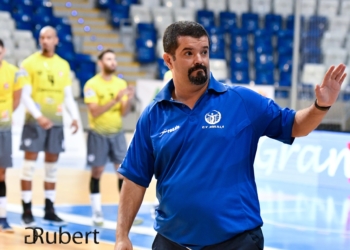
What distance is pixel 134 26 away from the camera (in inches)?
751

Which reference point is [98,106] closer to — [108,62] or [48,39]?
[108,62]

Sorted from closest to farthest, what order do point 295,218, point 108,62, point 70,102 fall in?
1. point 108,62
2. point 70,102
3. point 295,218

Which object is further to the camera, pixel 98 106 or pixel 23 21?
pixel 23 21

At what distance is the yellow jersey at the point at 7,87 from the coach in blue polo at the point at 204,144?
456 centimetres

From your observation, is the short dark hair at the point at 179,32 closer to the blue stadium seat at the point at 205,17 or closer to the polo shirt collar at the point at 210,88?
the polo shirt collar at the point at 210,88

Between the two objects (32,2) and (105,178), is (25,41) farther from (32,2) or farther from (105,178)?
(105,178)

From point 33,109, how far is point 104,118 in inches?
34.2

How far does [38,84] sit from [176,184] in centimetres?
512

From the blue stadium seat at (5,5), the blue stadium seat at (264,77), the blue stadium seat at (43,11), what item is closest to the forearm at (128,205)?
the blue stadium seat at (5,5)

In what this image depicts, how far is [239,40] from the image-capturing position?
1902 cm

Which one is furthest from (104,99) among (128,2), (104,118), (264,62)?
(128,2)

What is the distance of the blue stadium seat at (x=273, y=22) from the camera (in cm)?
1941

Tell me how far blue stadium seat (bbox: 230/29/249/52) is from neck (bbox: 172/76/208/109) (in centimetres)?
1578

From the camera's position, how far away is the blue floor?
7.27 meters
